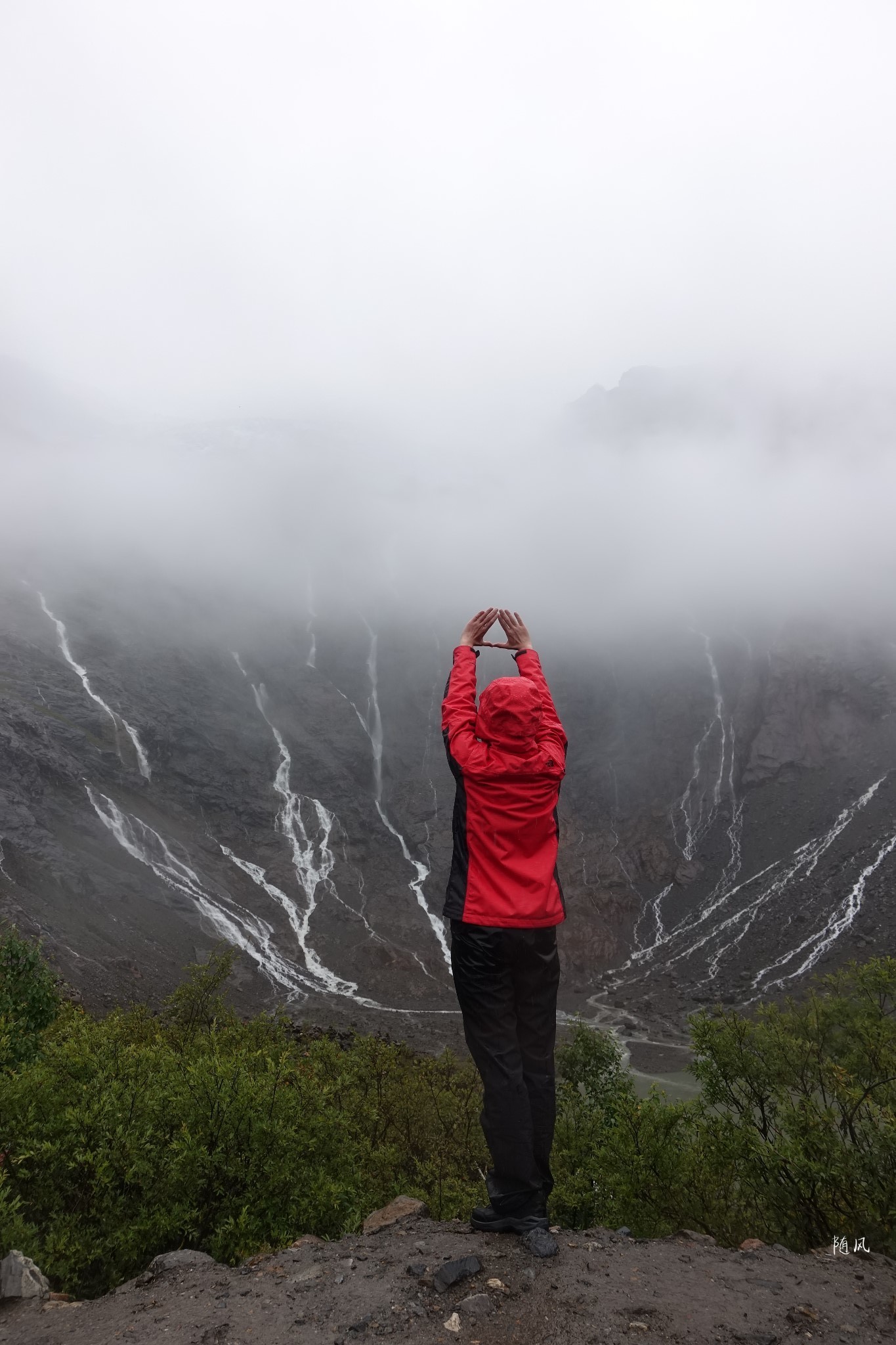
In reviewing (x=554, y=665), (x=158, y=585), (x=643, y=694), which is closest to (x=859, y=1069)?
(x=643, y=694)

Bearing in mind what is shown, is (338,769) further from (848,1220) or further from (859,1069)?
(848,1220)

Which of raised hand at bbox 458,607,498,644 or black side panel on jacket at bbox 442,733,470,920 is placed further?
raised hand at bbox 458,607,498,644

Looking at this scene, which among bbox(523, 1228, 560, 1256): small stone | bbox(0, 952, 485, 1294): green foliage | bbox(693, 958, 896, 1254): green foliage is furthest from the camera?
bbox(693, 958, 896, 1254): green foliage

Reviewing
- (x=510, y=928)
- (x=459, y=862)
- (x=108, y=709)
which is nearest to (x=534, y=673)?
(x=459, y=862)

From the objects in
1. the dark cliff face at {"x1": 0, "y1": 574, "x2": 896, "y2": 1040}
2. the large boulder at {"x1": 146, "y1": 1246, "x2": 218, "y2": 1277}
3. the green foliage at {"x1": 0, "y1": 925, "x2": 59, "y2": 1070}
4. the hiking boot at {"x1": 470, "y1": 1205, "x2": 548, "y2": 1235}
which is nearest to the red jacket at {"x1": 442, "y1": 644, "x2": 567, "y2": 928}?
the hiking boot at {"x1": 470, "y1": 1205, "x2": 548, "y2": 1235}

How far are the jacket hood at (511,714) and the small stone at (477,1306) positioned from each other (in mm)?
3590

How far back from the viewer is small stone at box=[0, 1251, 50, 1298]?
4.99 m

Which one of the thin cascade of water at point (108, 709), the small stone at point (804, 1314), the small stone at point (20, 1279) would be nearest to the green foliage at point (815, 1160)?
the small stone at point (804, 1314)

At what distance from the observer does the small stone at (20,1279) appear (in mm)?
4988

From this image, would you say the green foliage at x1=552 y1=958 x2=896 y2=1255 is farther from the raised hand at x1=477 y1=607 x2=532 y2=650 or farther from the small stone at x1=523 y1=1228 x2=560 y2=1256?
the raised hand at x1=477 y1=607 x2=532 y2=650

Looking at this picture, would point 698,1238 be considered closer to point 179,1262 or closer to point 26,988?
point 179,1262

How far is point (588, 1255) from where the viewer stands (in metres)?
5.05

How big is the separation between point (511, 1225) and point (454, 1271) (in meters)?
0.79

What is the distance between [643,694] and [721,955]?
222 ft
